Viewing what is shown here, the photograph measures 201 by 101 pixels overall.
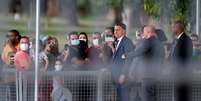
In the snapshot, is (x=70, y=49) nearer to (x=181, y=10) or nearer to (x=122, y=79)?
(x=122, y=79)

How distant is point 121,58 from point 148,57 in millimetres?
262

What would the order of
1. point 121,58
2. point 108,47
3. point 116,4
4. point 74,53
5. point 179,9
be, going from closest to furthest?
point 116,4 → point 179,9 → point 121,58 → point 74,53 → point 108,47

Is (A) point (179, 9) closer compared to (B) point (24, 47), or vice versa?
(A) point (179, 9)

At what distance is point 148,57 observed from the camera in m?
6.32

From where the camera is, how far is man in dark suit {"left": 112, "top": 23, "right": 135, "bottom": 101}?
6344mm

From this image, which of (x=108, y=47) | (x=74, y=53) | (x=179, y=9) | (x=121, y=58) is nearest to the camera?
(x=179, y=9)

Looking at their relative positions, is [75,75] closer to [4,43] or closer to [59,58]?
[59,58]

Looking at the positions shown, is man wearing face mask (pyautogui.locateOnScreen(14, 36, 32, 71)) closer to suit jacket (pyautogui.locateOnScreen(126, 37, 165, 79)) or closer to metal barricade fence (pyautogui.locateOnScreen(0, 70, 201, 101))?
metal barricade fence (pyautogui.locateOnScreen(0, 70, 201, 101))

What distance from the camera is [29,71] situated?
628 cm

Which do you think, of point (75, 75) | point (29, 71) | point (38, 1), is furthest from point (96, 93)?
point (38, 1)

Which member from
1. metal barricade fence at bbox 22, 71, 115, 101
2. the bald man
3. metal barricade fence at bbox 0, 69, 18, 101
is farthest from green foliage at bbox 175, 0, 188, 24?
metal barricade fence at bbox 0, 69, 18, 101

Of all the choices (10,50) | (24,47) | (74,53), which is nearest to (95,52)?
(74,53)

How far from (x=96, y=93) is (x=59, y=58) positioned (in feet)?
1.65

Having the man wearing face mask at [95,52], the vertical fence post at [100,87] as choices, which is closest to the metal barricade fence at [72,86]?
the vertical fence post at [100,87]
